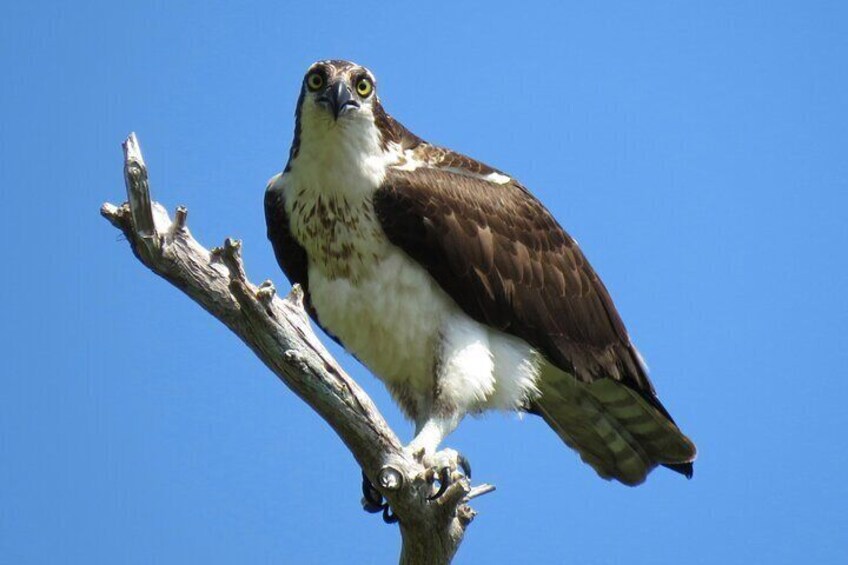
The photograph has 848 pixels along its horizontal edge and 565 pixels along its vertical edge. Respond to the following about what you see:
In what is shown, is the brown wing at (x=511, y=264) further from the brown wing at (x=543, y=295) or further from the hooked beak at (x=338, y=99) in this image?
the hooked beak at (x=338, y=99)

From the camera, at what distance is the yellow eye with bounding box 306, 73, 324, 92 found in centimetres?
721

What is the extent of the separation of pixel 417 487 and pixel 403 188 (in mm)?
1844

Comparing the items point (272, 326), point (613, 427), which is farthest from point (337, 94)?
point (613, 427)

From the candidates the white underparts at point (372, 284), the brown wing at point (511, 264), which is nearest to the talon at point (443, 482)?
the white underparts at point (372, 284)

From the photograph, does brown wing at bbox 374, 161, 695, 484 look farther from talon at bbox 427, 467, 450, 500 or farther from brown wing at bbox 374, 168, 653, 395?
talon at bbox 427, 467, 450, 500

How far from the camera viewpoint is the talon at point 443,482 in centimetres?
632

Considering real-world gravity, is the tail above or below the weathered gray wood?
above

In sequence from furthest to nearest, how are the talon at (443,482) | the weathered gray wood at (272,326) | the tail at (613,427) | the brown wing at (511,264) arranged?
the tail at (613,427), the brown wing at (511,264), the talon at (443,482), the weathered gray wood at (272,326)

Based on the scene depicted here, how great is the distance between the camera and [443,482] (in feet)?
20.8

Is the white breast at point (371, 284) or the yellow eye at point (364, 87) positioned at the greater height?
the yellow eye at point (364, 87)

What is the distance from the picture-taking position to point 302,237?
24.7 ft

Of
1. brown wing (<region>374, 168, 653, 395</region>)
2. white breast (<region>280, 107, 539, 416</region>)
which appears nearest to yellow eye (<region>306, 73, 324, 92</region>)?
white breast (<region>280, 107, 539, 416</region>)

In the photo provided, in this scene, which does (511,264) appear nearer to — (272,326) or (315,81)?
(315,81)

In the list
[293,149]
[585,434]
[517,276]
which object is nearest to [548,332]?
[517,276]
